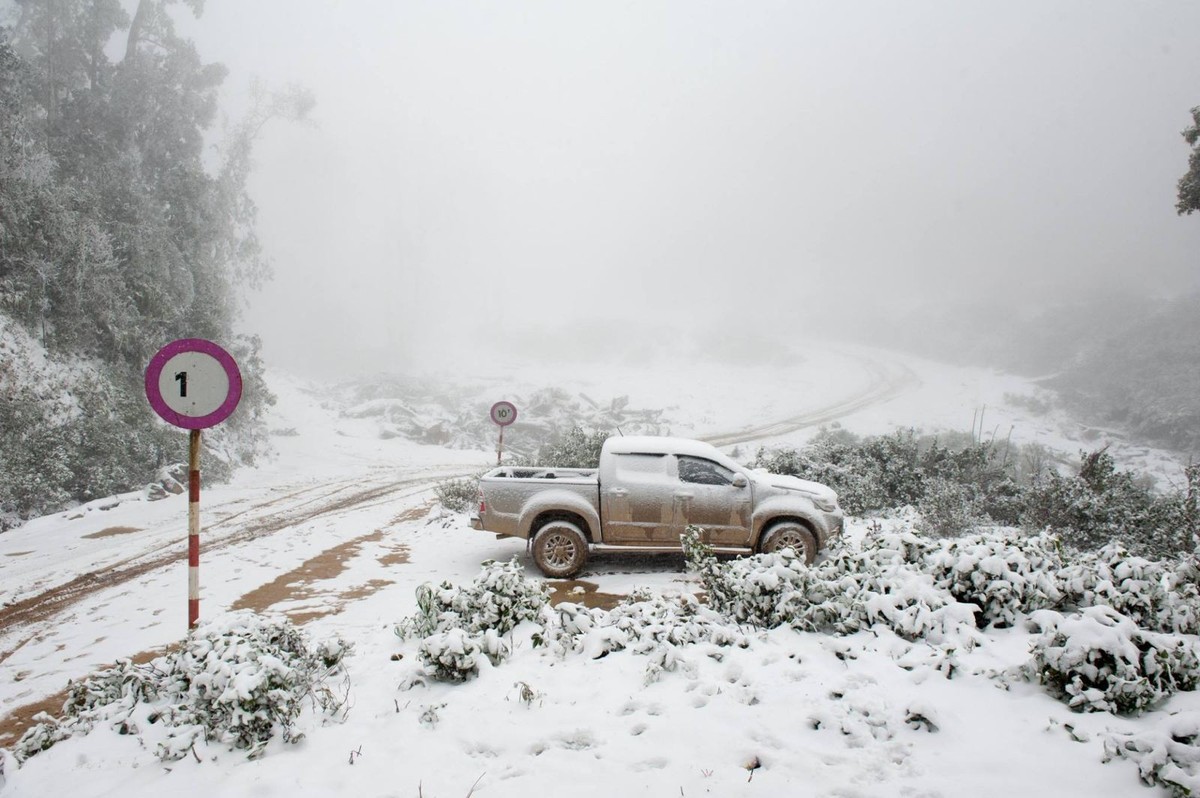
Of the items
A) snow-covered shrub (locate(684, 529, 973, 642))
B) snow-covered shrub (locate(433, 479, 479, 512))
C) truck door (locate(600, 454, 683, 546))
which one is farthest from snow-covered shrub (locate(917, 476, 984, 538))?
snow-covered shrub (locate(433, 479, 479, 512))

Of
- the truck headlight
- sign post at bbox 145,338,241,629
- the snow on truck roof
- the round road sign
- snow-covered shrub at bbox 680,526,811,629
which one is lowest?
snow-covered shrub at bbox 680,526,811,629

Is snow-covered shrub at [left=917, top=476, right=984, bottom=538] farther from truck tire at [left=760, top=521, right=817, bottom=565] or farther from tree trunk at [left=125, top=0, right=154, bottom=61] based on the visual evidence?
tree trunk at [left=125, top=0, right=154, bottom=61]

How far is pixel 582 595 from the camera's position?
22.2ft

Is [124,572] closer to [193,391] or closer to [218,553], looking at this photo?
[218,553]

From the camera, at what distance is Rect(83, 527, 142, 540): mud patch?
32.0 ft

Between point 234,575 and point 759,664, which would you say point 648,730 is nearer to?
point 759,664

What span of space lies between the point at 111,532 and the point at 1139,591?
14.0 meters

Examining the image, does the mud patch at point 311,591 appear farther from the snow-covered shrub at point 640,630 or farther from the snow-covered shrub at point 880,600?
the snow-covered shrub at point 880,600

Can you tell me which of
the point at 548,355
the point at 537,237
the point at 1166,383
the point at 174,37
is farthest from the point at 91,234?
the point at 537,237

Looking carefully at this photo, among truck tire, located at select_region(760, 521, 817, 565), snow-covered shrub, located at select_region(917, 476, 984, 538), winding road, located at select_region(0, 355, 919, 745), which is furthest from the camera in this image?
snow-covered shrub, located at select_region(917, 476, 984, 538)

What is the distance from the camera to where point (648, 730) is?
10.5 feet

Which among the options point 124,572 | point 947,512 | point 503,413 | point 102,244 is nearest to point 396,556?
point 124,572

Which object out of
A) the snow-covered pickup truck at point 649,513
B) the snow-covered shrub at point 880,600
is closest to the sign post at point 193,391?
the snow-covered pickup truck at point 649,513

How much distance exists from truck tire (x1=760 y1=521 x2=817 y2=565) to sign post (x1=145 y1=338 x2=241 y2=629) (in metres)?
6.12
